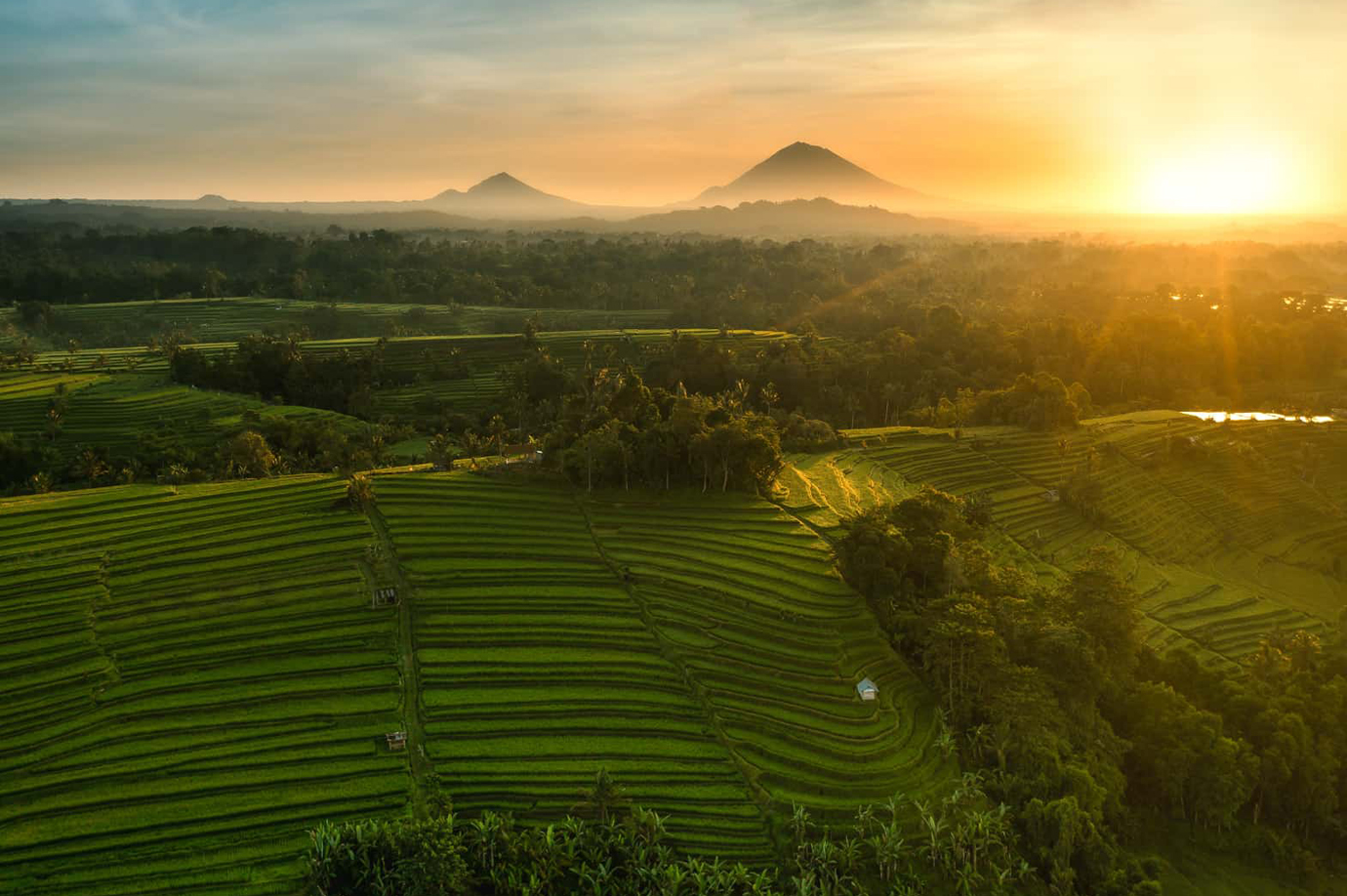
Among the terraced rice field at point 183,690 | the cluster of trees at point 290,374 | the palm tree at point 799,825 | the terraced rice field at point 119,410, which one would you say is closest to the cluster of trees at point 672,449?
the terraced rice field at point 183,690

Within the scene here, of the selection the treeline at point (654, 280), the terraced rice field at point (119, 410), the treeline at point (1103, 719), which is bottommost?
the treeline at point (1103, 719)

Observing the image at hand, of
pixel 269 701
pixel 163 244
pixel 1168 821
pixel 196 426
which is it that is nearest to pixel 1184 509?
pixel 1168 821

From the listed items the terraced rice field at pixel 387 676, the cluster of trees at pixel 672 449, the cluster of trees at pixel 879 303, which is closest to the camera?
the terraced rice field at pixel 387 676

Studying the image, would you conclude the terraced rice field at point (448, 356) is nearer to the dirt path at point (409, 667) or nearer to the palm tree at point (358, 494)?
the palm tree at point (358, 494)

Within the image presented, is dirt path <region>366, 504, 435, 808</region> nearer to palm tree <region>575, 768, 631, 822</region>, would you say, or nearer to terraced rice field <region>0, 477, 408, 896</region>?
terraced rice field <region>0, 477, 408, 896</region>

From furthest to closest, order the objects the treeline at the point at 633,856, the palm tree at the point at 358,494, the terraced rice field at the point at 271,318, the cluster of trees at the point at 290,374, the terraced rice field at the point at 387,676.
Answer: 1. the terraced rice field at the point at 271,318
2. the cluster of trees at the point at 290,374
3. the palm tree at the point at 358,494
4. the terraced rice field at the point at 387,676
5. the treeline at the point at 633,856

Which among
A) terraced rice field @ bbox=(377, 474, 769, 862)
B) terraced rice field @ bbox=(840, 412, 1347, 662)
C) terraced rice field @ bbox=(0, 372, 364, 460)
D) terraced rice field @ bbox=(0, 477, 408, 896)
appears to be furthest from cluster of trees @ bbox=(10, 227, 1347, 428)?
terraced rice field @ bbox=(0, 477, 408, 896)
